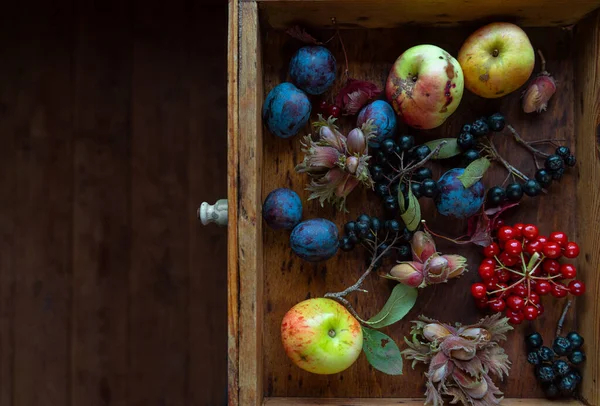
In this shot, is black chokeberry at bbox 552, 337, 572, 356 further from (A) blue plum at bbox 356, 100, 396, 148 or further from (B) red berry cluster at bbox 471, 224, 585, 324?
(A) blue plum at bbox 356, 100, 396, 148

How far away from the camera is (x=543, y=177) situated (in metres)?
1.22

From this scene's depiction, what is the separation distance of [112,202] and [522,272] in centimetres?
115

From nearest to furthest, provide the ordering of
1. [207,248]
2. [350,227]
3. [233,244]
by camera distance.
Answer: [233,244]
[350,227]
[207,248]

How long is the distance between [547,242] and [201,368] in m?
1.02

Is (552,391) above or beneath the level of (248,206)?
beneath

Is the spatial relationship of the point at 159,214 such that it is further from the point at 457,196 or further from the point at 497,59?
the point at 497,59

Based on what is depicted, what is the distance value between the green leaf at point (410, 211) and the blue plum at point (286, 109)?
27cm

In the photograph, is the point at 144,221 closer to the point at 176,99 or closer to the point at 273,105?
the point at 176,99

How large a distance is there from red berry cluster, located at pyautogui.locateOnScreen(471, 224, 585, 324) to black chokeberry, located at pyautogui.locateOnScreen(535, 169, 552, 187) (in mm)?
100

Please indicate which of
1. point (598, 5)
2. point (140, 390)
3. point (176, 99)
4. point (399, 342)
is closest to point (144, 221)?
point (176, 99)

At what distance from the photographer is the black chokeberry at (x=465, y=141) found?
3.94 ft

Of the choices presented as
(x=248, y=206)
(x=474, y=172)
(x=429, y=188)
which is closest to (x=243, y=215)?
(x=248, y=206)

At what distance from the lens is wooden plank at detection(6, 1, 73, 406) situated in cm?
165

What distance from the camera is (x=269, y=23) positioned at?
124cm
